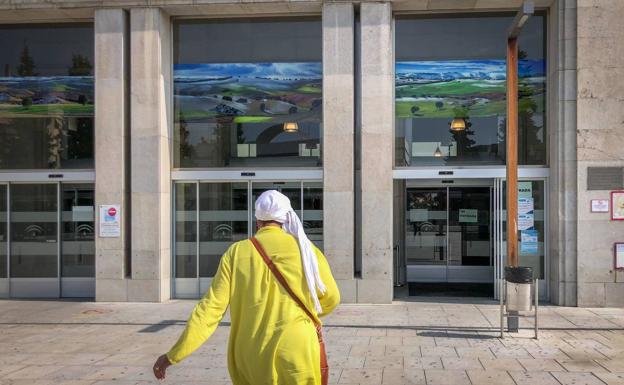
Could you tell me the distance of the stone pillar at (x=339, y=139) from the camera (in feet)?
38.0

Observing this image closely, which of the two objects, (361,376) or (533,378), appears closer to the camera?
(533,378)

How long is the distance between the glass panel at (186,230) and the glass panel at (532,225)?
6.35m

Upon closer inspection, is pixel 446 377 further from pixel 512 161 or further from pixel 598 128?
pixel 598 128

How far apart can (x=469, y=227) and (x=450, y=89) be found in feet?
11.3

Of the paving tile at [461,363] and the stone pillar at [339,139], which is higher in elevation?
the stone pillar at [339,139]

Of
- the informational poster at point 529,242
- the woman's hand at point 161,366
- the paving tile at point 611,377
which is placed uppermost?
the woman's hand at point 161,366

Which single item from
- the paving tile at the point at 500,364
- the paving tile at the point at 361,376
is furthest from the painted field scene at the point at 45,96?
the paving tile at the point at 500,364

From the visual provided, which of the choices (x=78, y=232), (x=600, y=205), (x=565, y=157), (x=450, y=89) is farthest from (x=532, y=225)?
(x=78, y=232)

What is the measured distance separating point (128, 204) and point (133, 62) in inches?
112

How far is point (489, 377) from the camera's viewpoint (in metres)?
6.59

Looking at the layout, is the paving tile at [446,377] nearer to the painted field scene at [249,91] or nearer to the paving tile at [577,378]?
the paving tile at [577,378]

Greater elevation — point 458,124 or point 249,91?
point 249,91

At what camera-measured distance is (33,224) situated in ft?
42.8

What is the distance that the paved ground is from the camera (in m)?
6.72
